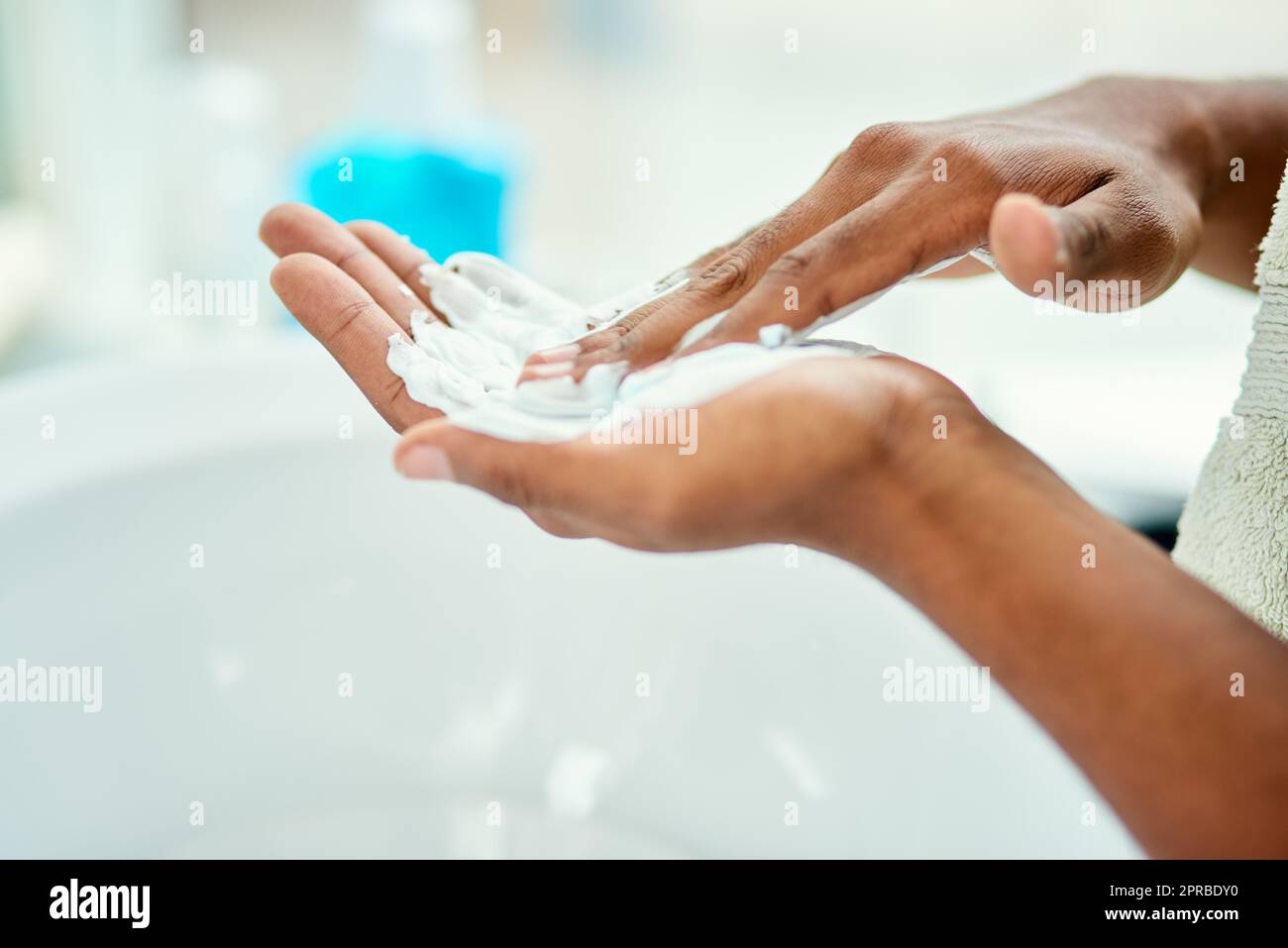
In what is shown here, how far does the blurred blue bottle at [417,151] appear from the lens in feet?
3.44

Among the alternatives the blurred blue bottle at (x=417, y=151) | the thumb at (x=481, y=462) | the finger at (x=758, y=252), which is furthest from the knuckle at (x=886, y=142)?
the blurred blue bottle at (x=417, y=151)

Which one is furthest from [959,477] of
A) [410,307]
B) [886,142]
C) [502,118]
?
[502,118]

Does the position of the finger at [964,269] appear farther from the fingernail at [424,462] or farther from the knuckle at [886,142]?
the fingernail at [424,462]

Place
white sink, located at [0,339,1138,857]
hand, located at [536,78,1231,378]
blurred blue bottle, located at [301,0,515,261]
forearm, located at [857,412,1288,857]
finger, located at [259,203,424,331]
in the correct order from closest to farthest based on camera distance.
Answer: forearm, located at [857,412,1288,857]
hand, located at [536,78,1231,378]
finger, located at [259,203,424,331]
white sink, located at [0,339,1138,857]
blurred blue bottle, located at [301,0,515,261]

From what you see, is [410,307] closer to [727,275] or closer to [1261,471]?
[727,275]

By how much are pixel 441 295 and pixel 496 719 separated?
0.35 meters

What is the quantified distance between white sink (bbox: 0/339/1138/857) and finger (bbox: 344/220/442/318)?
0.26 meters

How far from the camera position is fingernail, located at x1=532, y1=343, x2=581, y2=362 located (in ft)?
1.42

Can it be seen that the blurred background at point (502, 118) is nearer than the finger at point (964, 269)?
No

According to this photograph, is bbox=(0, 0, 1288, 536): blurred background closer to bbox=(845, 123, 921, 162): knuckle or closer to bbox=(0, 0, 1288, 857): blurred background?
bbox=(0, 0, 1288, 857): blurred background

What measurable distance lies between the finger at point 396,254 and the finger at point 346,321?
0.07 m

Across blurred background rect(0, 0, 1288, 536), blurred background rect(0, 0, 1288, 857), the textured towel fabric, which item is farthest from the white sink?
blurred background rect(0, 0, 1288, 536)

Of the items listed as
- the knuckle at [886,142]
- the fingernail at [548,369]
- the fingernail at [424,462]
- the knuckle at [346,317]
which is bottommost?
the fingernail at [424,462]
